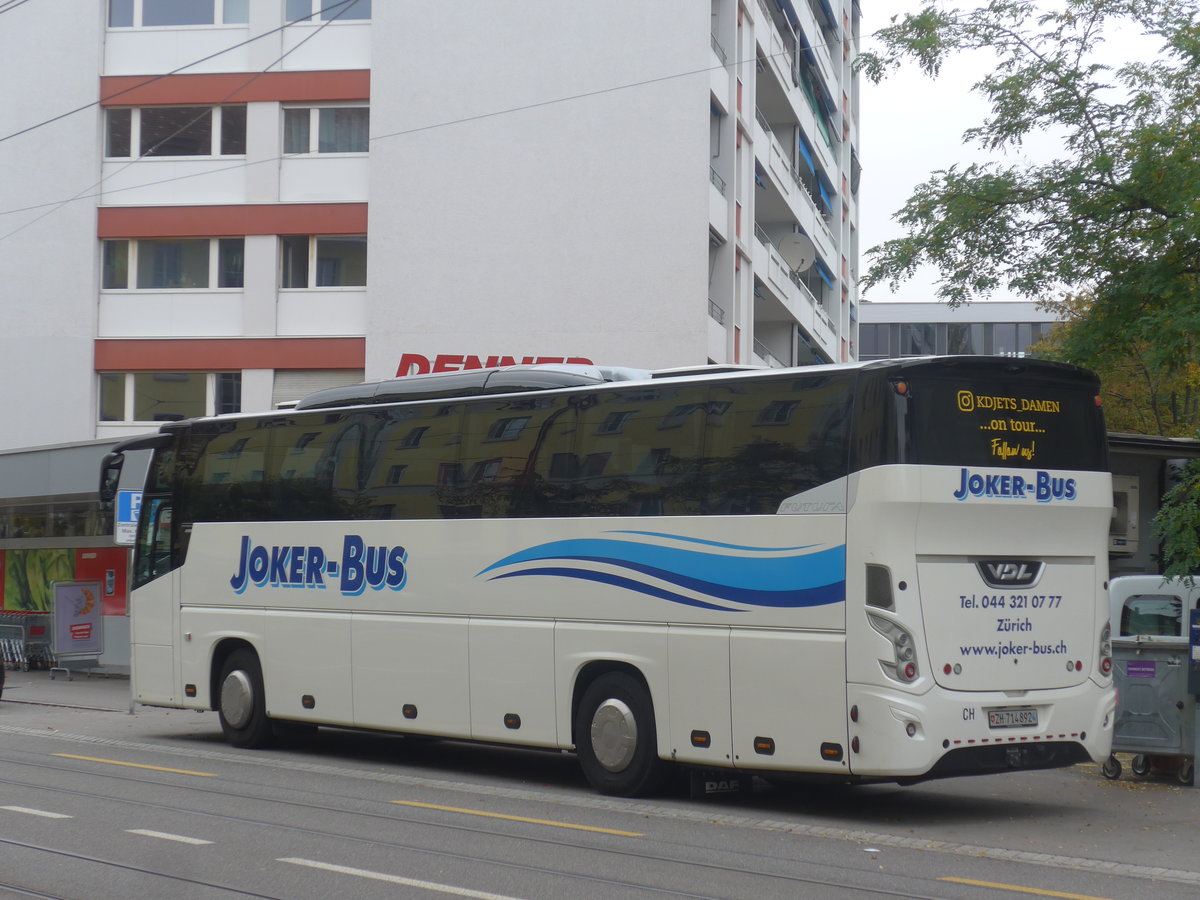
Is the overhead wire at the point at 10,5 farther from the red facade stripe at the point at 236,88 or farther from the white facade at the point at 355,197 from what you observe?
the red facade stripe at the point at 236,88

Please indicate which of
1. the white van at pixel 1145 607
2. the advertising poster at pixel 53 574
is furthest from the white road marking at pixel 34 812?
the advertising poster at pixel 53 574

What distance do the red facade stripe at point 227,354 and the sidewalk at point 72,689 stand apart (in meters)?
7.12

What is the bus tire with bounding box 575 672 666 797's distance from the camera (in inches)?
471

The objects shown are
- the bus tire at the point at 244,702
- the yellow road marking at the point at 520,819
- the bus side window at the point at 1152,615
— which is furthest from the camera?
the bus side window at the point at 1152,615

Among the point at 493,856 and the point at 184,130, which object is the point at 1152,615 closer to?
the point at 493,856

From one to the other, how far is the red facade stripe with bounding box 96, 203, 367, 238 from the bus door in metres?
16.6

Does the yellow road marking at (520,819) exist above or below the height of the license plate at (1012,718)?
below

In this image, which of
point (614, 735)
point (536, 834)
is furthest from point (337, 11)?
point (536, 834)

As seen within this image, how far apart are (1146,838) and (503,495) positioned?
587 cm

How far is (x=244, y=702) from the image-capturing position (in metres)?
16.0

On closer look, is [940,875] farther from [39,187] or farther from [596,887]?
[39,187]

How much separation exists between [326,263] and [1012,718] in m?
25.0

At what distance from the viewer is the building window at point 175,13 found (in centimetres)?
3425

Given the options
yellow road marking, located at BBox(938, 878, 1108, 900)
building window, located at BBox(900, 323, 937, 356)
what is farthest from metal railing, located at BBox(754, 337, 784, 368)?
building window, located at BBox(900, 323, 937, 356)
